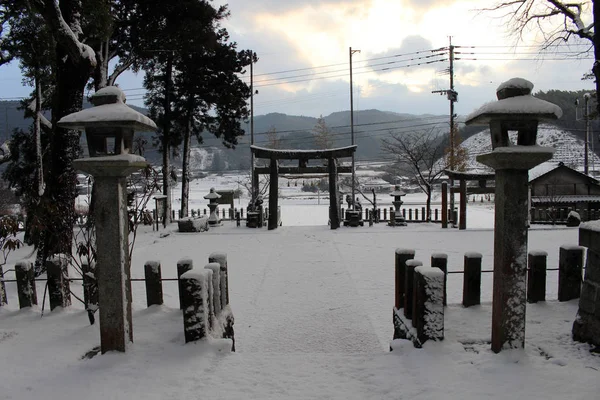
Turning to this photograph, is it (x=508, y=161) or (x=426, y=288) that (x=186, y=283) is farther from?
(x=508, y=161)

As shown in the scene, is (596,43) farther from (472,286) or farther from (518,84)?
(472,286)

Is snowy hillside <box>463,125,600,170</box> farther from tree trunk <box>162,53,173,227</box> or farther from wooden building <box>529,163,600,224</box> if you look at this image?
tree trunk <box>162,53,173,227</box>

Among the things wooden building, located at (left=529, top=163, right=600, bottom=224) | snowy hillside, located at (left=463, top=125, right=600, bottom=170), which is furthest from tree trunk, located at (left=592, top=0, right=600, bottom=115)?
snowy hillside, located at (left=463, top=125, right=600, bottom=170)

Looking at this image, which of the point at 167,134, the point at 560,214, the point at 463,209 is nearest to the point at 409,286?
the point at 463,209

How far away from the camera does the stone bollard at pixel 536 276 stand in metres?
4.68

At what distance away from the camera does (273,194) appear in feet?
57.5

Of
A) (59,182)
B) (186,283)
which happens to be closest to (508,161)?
(186,283)

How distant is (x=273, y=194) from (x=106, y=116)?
13.9 m

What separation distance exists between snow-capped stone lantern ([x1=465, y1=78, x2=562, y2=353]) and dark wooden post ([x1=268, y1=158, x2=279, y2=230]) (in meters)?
14.0

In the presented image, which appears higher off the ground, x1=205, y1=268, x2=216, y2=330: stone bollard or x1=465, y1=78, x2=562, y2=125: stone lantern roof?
x1=465, y1=78, x2=562, y2=125: stone lantern roof

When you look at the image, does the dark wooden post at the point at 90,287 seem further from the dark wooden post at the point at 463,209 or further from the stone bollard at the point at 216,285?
the dark wooden post at the point at 463,209

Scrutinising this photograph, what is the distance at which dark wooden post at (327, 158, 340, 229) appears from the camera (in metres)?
17.2

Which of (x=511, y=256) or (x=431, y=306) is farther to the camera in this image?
(x=431, y=306)

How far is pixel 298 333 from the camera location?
19.0ft
